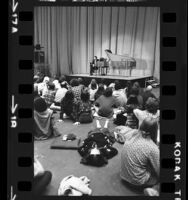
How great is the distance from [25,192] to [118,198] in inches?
27.4

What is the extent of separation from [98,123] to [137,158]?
646 mm

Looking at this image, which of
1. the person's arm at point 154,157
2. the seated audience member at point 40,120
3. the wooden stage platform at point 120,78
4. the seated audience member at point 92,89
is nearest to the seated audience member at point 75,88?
the wooden stage platform at point 120,78

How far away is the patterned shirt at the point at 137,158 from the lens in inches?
103

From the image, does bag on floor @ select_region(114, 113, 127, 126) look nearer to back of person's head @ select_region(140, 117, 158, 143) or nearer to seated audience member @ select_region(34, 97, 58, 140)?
back of person's head @ select_region(140, 117, 158, 143)

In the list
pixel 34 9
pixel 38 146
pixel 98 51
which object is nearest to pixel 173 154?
pixel 38 146

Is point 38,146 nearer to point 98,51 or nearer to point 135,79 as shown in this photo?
point 135,79

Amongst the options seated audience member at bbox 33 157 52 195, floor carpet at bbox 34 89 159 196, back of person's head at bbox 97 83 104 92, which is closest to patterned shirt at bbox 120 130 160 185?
floor carpet at bbox 34 89 159 196

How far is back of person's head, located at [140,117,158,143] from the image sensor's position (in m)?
2.56

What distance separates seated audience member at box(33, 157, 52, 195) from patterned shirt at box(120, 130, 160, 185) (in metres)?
0.69

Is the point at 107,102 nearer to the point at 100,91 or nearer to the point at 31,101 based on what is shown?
the point at 100,91

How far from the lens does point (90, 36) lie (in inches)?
140

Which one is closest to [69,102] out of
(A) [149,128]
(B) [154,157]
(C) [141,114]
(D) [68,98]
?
(D) [68,98]

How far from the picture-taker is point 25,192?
7.52 ft

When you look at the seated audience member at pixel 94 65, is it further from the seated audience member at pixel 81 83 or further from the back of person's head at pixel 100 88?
the back of person's head at pixel 100 88
